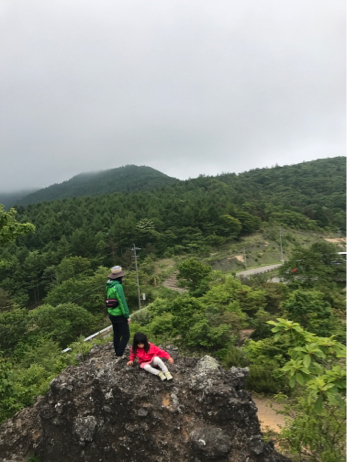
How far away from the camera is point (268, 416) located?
7.77 meters

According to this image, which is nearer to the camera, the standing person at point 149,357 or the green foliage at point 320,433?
the green foliage at point 320,433

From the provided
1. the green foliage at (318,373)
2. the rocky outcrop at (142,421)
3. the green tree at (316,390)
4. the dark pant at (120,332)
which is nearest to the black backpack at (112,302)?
the dark pant at (120,332)

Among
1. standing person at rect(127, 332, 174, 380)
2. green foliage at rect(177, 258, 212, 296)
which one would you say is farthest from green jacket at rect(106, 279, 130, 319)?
green foliage at rect(177, 258, 212, 296)

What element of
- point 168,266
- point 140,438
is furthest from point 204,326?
point 168,266

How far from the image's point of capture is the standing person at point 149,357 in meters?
4.98

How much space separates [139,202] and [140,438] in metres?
51.1

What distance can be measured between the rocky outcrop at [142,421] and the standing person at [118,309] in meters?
0.43

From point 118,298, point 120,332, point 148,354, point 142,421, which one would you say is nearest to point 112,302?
A: point 118,298

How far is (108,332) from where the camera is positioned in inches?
817

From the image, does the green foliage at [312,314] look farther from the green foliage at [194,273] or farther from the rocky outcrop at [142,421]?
the green foliage at [194,273]

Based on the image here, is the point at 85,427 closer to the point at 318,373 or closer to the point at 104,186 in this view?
the point at 318,373

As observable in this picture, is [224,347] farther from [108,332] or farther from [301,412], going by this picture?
[108,332]

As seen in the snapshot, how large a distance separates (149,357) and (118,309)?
1031mm

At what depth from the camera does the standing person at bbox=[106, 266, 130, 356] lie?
523 centimetres
